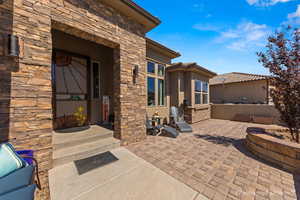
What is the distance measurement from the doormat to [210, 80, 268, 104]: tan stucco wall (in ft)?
43.3

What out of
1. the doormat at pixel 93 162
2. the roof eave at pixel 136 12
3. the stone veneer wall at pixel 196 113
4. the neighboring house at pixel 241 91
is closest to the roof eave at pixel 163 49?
the roof eave at pixel 136 12

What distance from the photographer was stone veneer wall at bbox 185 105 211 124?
772 cm

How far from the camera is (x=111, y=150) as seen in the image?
364 centimetres

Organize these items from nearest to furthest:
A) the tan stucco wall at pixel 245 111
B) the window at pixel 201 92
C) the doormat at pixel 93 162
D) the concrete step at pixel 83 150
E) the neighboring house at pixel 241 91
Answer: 1. the doormat at pixel 93 162
2. the concrete step at pixel 83 150
3. the tan stucco wall at pixel 245 111
4. the window at pixel 201 92
5. the neighboring house at pixel 241 91

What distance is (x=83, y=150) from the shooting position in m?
3.21

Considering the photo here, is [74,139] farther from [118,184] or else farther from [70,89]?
[70,89]

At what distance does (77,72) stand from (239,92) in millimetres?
14014

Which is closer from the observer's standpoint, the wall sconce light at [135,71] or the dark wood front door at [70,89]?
the wall sconce light at [135,71]

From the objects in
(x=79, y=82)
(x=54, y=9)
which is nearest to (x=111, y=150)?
(x=79, y=82)

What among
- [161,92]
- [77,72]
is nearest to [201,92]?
[161,92]

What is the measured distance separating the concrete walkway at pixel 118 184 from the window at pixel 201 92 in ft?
22.5

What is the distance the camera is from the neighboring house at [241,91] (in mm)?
10423

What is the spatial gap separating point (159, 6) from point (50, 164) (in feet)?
22.7

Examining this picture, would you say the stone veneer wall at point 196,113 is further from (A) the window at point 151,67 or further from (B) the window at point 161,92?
(A) the window at point 151,67
